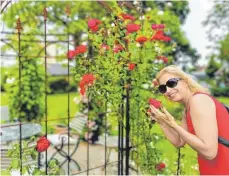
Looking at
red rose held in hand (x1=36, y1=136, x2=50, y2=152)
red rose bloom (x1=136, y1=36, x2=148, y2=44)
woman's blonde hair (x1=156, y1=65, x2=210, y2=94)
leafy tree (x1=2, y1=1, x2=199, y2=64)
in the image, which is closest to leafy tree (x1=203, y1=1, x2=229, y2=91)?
leafy tree (x1=2, y1=1, x2=199, y2=64)

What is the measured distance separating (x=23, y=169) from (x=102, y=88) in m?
1.00

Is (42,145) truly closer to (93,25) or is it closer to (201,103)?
(93,25)

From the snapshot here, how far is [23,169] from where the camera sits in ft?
11.1

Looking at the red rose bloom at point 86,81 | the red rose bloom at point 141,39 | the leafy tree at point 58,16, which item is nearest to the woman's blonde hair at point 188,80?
the red rose bloom at point 86,81

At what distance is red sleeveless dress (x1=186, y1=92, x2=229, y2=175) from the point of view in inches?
101

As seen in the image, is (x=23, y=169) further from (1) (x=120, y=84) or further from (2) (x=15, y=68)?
(2) (x=15, y=68)

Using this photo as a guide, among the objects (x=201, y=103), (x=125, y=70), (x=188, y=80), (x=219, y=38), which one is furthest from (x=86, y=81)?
(x=219, y=38)

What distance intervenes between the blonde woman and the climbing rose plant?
100 cm

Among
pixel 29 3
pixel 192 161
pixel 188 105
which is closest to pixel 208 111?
pixel 188 105

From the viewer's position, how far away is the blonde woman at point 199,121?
2.48 meters

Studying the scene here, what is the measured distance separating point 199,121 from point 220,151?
0.26 metres

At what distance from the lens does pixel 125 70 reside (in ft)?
13.1

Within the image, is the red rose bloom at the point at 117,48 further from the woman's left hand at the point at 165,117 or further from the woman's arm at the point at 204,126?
the woman's arm at the point at 204,126

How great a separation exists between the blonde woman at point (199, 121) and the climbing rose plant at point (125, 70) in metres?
1.00
